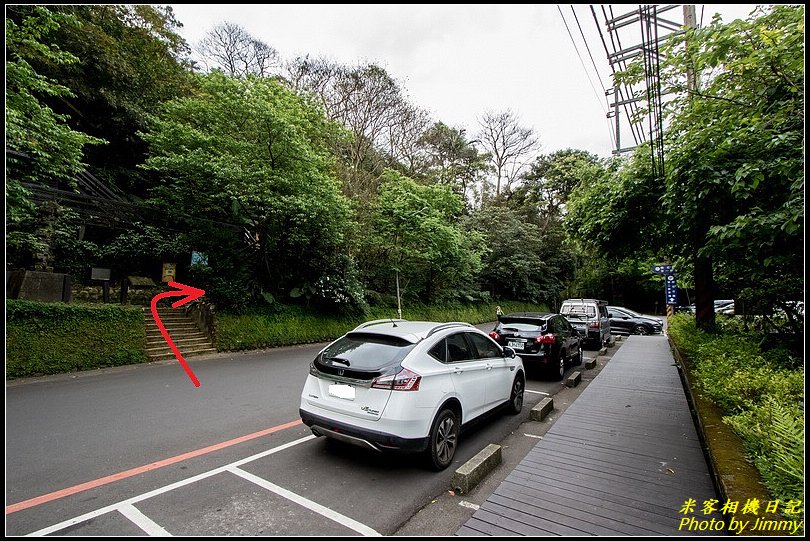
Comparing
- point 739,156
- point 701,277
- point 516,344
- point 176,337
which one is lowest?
point 176,337

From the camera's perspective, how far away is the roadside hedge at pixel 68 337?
784 centimetres

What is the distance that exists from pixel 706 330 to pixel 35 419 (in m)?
13.6

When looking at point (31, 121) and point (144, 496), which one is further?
point (31, 121)

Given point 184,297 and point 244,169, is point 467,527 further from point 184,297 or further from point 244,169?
point 184,297

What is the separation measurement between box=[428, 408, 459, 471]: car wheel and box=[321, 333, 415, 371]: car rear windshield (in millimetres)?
816

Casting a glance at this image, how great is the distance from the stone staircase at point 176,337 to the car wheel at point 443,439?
966cm

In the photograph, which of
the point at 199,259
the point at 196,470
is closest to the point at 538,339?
the point at 196,470

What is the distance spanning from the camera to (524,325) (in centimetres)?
830

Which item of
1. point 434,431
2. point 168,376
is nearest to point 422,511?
point 434,431

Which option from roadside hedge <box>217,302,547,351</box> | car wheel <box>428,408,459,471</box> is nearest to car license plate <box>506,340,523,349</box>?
car wheel <box>428,408,459,471</box>

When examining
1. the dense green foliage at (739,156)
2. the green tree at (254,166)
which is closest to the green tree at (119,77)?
the green tree at (254,166)

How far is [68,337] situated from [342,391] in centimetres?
870

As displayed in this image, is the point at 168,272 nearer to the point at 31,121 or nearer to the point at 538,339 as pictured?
the point at 31,121

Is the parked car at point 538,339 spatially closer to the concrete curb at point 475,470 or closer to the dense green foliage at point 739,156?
the dense green foliage at point 739,156
